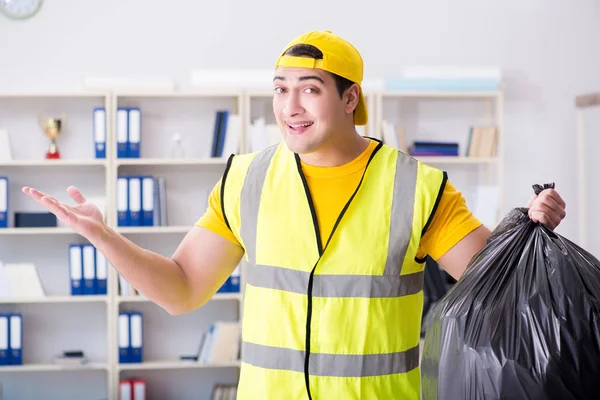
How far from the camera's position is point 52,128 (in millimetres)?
4633

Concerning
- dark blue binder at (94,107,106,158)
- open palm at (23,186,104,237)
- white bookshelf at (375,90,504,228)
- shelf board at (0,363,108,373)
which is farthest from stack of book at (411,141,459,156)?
open palm at (23,186,104,237)

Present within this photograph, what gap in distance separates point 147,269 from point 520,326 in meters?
0.77

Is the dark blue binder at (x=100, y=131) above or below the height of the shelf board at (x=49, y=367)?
above

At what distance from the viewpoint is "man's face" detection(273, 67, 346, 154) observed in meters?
1.65

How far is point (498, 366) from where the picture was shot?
1244 mm

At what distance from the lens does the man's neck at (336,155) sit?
1.73m

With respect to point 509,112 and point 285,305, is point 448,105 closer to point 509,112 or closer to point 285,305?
point 509,112

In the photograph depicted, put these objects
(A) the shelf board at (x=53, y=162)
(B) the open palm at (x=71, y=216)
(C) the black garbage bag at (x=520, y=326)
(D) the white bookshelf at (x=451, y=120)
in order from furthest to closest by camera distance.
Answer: (D) the white bookshelf at (x=451, y=120) < (A) the shelf board at (x=53, y=162) < (B) the open palm at (x=71, y=216) < (C) the black garbage bag at (x=520, y=326)

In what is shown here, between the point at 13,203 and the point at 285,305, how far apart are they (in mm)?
3461

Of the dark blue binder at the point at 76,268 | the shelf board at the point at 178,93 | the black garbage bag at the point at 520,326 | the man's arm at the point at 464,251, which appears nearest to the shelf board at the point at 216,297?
the dark blue binder at the point at 76,268

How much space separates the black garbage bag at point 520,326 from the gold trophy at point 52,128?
352 centimetres

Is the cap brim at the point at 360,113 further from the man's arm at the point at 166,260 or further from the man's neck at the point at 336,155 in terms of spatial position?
the man's arm at the point at 166,260

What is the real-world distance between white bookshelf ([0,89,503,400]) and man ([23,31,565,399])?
2921mm

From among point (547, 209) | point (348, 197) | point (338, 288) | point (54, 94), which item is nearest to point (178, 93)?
point (54, 94)
